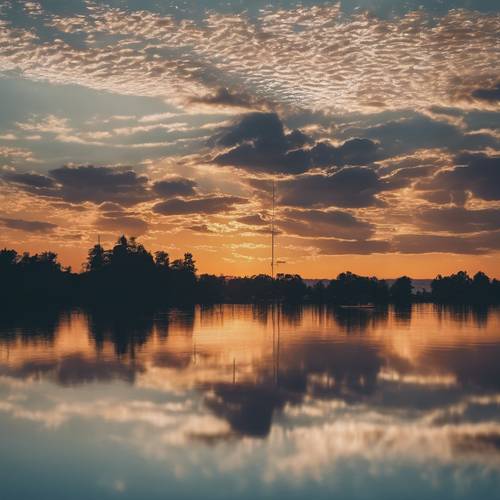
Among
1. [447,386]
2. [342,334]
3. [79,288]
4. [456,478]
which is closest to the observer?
[456,478]

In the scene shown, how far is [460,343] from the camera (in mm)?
55406

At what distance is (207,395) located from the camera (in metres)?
27.3

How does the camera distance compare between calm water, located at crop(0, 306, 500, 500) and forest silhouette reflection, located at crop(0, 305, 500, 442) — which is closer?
calm water, located at crop(0, 306, 500, 500)

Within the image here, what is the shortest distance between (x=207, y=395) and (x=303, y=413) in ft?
16.5

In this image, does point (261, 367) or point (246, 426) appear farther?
point (261, 367)

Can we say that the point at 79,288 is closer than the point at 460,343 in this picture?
No

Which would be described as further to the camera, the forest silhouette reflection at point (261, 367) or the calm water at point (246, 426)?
the forest silhouette reflection at point (261, 367)

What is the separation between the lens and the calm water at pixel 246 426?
16.0 m

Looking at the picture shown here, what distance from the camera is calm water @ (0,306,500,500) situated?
16047 mm

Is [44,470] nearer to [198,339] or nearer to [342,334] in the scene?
[198,339]

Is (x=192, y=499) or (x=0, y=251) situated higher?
(x=0, y=251)

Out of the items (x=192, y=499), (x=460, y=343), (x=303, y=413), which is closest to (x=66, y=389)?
(x=303, y=413)

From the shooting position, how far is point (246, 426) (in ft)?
71.5

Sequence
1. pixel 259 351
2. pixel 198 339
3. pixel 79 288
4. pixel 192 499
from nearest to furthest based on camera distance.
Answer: pixel 192 499, pixel 259 351, pixel 198 339, pixel 79 288
